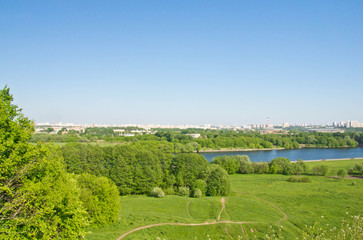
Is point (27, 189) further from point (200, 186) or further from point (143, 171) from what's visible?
point (200, 186)

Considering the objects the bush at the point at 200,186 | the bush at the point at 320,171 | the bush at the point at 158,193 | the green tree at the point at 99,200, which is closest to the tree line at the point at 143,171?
the bush at the point at 200,186

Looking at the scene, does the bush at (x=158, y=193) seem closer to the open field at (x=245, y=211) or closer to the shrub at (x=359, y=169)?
the open field at (x=245, y=211)

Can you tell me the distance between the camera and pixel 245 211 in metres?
23.8

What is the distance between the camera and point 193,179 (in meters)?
35.4

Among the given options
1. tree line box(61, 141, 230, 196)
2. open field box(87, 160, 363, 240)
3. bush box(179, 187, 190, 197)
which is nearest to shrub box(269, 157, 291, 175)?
open field box(87, 160, 363, 240)

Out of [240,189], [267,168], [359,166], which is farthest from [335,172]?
[240,189]

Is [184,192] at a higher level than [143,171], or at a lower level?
lower

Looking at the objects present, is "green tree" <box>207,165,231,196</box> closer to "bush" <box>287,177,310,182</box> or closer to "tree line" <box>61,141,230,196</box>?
"tree line" <box>61,141,230,196</box>

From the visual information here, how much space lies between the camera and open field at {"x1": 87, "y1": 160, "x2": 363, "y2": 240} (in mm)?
17781

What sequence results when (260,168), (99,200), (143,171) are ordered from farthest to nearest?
1. (260,168)
2. (143,171)
3. (99,200)

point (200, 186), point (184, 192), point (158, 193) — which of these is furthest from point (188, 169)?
point (158, 193)

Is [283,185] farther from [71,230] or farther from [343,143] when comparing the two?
[343,143]

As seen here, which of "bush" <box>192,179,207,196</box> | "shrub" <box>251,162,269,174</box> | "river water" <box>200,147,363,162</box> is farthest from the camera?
"river water" <box>200,147,363,162</box>

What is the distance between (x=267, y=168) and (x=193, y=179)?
22.8m
